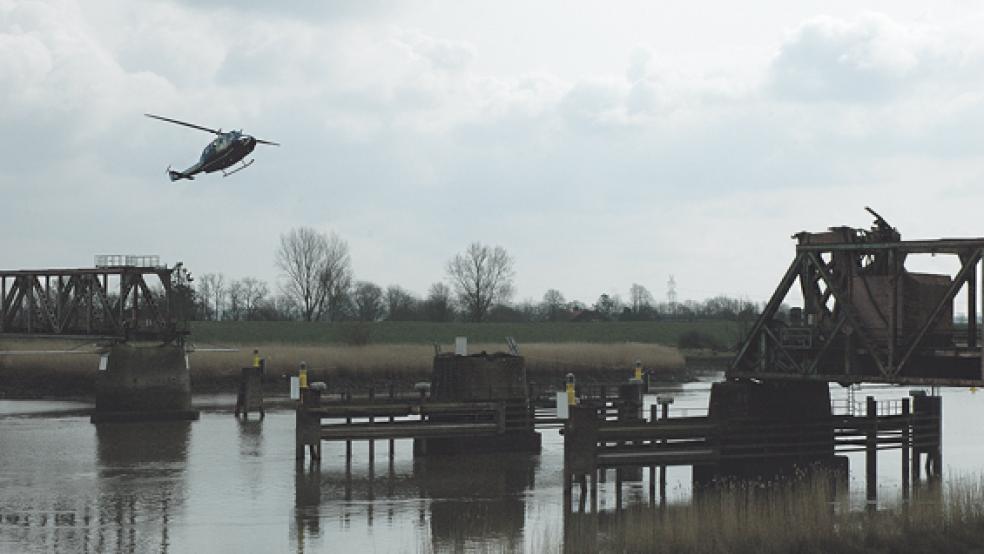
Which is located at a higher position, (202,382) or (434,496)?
(202,382)

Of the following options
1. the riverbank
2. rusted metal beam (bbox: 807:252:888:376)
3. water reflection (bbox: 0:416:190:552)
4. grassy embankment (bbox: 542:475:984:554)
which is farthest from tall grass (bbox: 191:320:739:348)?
grassy embankment (bbox: 542:475:984:554)

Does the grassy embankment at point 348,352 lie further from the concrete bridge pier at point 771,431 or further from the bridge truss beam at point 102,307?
the concrete bridge pier at point 771,431

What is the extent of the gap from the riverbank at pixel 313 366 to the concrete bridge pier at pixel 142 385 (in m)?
19.2

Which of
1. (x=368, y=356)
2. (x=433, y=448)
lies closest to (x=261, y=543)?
(x=433, y=448)

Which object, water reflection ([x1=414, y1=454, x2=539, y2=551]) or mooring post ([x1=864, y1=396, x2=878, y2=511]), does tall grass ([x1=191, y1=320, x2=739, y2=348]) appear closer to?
water reflection ([x1=414, y1=454, x2=539, y2=551])

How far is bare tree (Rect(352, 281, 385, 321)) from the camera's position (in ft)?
589

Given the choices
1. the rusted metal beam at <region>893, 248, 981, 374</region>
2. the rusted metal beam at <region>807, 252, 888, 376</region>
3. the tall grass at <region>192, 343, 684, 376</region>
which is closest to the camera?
the rusted metal beam at <region>893, 248, 981, 374</region>

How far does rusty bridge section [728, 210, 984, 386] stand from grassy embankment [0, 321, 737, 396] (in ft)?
177

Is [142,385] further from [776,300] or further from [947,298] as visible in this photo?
[947,298]

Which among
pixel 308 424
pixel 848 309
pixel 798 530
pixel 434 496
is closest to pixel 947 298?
pixel 848 309

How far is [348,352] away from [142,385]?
31.0 meters

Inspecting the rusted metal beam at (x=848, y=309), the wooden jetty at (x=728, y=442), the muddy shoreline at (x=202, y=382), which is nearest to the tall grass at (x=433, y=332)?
the muddy shoreline at (x=202, y=382)

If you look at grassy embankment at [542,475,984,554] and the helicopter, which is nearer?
grassy embankment at [542,475,984,554]

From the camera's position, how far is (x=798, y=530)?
2450 cm
